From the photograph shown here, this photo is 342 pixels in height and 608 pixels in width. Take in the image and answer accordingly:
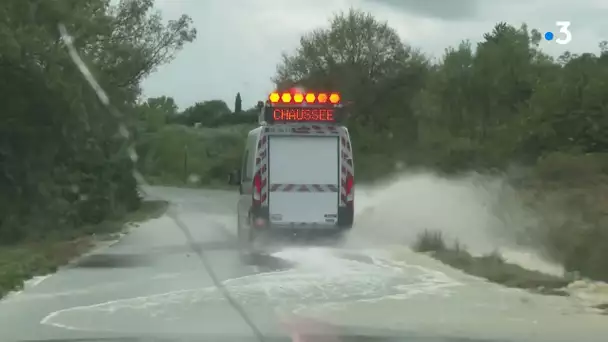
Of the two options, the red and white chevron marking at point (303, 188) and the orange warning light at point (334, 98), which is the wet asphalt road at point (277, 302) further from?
the orange warning light at point (334, 98)

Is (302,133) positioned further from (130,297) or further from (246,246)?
(130,297)

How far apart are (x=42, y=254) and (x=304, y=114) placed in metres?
5.89

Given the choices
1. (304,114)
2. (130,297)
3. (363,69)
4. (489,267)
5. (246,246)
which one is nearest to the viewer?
(130,297)

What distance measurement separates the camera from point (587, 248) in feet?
48.8

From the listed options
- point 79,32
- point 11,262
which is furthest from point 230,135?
point 11,262

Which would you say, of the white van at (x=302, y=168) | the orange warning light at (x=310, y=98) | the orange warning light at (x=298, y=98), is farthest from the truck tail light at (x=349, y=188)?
the orange warning light at (x=298, y=98)

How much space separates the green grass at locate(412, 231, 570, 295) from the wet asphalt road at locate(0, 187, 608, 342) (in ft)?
0.99

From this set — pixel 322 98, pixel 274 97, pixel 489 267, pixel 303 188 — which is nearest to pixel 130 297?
pixel 489 267

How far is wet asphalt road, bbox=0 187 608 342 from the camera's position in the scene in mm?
9953

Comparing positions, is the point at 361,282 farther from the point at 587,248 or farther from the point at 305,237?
the point at 305,237

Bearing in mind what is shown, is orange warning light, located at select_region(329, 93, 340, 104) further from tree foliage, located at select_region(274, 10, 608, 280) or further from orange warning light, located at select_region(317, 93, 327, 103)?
tree foliage, located at select_region(274, 10, 608, 280)

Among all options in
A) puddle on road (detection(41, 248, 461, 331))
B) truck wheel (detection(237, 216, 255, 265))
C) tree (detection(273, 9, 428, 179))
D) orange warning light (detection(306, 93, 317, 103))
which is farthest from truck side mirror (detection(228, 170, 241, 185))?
tree (detection(273, 9, 428, 179))

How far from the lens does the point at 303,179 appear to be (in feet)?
64.8

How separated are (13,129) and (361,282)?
449 inches
